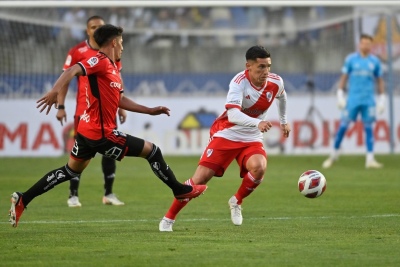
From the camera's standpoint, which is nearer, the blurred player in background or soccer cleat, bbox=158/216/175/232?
soccer cleat, bbox=158/216/175/232

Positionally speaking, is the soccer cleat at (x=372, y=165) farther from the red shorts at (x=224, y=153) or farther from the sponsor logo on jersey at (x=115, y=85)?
the sponsor logo on jersey at (x=115, y=85)

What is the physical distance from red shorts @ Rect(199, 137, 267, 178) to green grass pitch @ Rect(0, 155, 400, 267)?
2.27 feet

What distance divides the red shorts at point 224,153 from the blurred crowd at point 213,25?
49.4 feet

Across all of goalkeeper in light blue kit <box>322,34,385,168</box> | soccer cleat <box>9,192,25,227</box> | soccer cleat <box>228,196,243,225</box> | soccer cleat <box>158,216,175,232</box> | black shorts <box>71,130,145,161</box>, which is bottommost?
goalkeeper in light blue kit <box>322,34,385,168</box>

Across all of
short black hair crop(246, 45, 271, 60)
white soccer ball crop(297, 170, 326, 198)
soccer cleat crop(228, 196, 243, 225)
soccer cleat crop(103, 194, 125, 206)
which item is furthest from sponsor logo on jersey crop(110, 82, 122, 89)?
soccer cleat crop(103, 194, 125, 206)

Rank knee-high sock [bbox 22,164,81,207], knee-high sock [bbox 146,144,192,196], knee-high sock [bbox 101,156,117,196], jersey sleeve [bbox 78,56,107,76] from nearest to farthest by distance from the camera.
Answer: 1. jersey sleeve [bbox 78,56,107,76]
2. knee-high sock [bbox 146,144,192,196]
3. knee-high sock [bbox 22,164,81,207]
4. knee-high sock [bbox 101,156,117,196]

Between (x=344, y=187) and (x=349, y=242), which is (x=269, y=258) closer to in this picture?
(x=349, y=242)

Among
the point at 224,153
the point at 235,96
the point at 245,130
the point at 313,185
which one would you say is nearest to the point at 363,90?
the point at 313,185

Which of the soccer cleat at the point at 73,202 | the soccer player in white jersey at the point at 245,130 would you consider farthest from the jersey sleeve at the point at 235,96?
the soccer cleat at the point at 73,202

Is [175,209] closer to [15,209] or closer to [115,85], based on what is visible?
[115,85]

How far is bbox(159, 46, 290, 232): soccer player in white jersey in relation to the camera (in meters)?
11.2

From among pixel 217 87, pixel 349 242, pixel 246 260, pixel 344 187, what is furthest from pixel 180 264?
pixel 217 87

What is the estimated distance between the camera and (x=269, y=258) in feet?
28.3

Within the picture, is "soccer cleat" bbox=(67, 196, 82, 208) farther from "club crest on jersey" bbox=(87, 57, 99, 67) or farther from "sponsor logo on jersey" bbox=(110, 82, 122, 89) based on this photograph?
"club crest on jersey" bbox=(87, 57, 99, 67)
